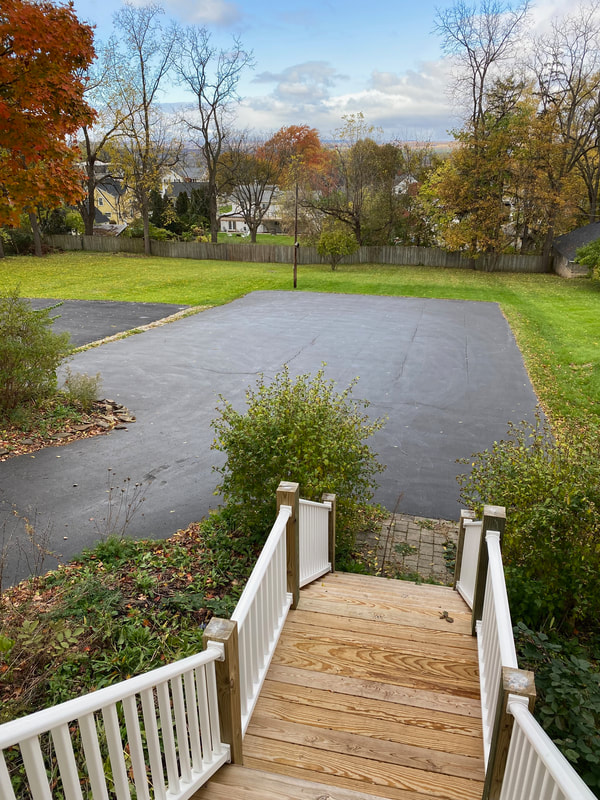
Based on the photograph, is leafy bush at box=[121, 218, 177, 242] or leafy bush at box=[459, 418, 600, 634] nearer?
leafy bush at box=[459, 418, 600, 634]

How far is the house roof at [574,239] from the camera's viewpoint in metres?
30.8

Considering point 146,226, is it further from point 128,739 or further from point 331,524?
point 128,739

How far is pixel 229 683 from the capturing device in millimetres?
2469

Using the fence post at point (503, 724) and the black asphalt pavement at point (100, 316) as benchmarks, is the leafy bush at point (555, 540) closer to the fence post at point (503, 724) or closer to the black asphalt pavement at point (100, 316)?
the fence post at point (503, 724)

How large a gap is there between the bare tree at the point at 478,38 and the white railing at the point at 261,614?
34.6 meters

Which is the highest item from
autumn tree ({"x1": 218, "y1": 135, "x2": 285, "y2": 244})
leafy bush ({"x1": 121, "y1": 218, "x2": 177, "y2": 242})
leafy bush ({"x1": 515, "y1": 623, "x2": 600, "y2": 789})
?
autumn tree ({"x1": 218, "y1": 135, "x2": 285, "y2": 244})

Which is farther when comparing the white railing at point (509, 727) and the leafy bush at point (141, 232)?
the leafy bush at point (141, 232)

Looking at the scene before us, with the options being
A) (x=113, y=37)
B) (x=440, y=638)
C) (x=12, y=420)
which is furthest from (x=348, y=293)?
(x=113, y=37)

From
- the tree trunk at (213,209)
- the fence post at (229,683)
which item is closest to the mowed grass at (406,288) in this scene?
the tree trunk at (213,209)

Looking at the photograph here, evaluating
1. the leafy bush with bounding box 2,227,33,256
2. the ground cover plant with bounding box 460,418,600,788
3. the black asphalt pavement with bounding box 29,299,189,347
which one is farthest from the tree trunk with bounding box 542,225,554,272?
the leafy bush with bounding box 2,227,33,256

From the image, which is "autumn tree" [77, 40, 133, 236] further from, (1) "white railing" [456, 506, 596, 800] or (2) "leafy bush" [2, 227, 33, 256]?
(1) "white railing" [456, 506, 596, 800]

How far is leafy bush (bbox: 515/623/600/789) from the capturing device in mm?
2475

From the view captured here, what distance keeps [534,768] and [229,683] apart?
4.26ft

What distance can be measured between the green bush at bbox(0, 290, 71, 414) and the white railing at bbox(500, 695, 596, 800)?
347 inches
